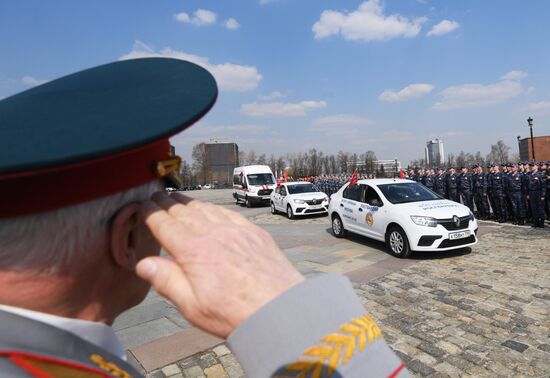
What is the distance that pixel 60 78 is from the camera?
1.11 meters

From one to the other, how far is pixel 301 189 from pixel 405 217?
8801 millimetres

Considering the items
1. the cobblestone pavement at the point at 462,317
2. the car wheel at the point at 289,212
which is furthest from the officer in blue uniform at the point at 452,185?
the cobblestone pavement at the point at 462,317

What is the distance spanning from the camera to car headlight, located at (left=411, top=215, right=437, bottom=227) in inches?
293

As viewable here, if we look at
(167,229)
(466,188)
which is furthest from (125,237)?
(466,188)

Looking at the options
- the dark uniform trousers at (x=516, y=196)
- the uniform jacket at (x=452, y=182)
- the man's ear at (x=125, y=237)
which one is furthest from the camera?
the uniform jacket at (x=452, y=182)

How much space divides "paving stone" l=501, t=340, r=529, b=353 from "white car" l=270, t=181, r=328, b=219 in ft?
37.3

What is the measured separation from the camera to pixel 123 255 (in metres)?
0.92

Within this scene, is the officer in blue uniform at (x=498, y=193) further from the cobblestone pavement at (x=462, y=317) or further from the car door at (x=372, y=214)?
the car door at (x=372, y=214)

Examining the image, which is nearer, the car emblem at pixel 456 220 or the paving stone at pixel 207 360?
the paving stone at pixel 207 360

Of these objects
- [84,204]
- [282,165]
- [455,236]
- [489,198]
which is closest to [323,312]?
[84,204]

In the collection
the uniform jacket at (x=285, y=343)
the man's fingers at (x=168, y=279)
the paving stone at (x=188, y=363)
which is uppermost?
the man's fingers at (x=168, y=279)

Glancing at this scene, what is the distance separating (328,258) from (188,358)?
4815 mm

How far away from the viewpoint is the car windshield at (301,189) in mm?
16203

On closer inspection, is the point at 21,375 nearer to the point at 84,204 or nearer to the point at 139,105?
the point at 84,204
